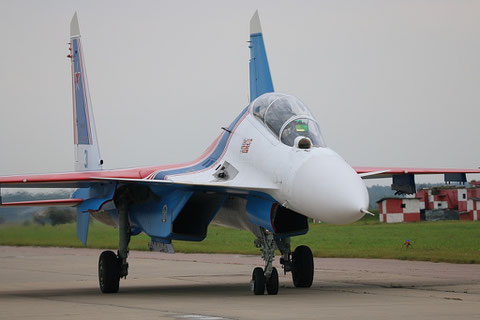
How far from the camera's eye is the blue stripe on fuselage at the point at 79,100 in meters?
17.5

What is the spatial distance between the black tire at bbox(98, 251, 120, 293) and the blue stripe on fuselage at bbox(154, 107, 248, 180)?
1.61 meters

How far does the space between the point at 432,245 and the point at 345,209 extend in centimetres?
1755

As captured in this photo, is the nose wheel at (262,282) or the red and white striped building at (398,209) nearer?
the nose wheel at (262,282)

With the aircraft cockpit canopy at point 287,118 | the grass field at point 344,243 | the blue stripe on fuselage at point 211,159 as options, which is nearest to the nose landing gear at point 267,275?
the aircraft cockpit canopy at point 287,118

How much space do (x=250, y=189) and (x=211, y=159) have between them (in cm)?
207

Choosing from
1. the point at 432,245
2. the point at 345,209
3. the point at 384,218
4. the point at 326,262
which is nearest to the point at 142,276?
the point at 326,262

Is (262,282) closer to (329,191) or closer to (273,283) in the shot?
(273,283)

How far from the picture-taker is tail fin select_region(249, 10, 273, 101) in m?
16.8

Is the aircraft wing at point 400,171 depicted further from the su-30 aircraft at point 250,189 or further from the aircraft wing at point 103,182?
the aircraft wing at point 103,182

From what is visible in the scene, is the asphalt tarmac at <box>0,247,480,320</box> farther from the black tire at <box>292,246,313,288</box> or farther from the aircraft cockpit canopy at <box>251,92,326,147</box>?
the aircraft cockpit canopy at <box>251,92,326,147</box>

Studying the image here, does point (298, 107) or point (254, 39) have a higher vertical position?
point (254, 39)

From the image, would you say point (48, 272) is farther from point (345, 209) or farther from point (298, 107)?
point (345, 209)

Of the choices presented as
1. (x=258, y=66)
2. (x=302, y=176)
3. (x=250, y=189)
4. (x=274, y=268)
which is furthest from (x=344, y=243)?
(x=302, y=176)

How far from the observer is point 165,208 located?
1290 centimetres
